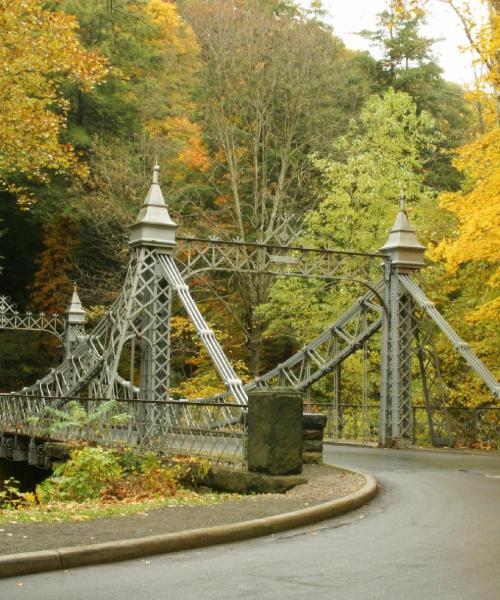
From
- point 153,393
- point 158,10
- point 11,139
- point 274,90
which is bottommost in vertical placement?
point 153,393

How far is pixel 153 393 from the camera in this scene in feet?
59.1

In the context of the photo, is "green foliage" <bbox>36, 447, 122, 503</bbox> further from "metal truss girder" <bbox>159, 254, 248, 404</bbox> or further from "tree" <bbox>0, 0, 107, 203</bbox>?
"tree" <bbox>0, 0, 107, 203</bbox>

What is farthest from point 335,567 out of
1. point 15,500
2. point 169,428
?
point 169,428

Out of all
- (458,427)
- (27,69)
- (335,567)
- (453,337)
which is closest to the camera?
(335,567)

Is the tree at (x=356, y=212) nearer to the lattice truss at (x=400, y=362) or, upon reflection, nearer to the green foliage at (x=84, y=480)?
the lattice truss at (x=400, y=362)

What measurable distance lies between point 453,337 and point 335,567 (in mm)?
12915

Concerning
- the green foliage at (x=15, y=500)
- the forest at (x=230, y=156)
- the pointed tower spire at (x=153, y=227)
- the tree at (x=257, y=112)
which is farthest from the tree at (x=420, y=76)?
the green foliage at (x=15, y=500)

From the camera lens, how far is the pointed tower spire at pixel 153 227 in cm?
1838

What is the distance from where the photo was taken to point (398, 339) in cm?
2116

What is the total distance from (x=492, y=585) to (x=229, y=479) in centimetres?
618

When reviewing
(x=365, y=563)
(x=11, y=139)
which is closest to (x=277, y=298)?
(x=11, y=139)

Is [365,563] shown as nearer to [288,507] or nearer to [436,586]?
[436,586]

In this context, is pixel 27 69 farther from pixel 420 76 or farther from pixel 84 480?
pixel 420 76

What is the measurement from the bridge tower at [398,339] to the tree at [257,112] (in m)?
13.1
